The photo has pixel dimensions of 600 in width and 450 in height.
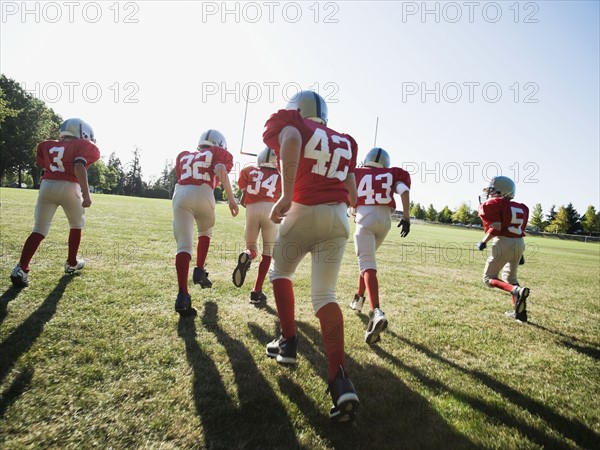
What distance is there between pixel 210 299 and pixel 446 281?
5.62 m

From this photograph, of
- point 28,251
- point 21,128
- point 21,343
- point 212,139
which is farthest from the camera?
point 21,128

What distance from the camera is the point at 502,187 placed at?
5422 millimetres

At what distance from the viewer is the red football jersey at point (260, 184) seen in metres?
5.20

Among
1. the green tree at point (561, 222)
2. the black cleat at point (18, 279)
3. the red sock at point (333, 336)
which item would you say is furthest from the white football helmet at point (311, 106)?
the green tree at point (561, 222)

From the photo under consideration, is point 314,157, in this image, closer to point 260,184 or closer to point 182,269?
point 182,269

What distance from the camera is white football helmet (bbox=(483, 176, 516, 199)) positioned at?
5.38m

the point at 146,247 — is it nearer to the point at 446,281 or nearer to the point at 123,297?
the point at 123,297

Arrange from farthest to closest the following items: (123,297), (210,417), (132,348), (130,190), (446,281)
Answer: (130,190) → (446,281) → (123,297) → (132,348) → (210,417)

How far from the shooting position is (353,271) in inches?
313

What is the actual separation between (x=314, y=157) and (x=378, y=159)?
7.85 feet

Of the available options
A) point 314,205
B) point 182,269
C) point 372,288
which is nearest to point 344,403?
point 314,205

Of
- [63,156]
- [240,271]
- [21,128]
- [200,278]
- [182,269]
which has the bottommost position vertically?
[200,278]

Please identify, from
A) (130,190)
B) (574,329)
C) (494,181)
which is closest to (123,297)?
(494,181)

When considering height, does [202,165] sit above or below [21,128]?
below
